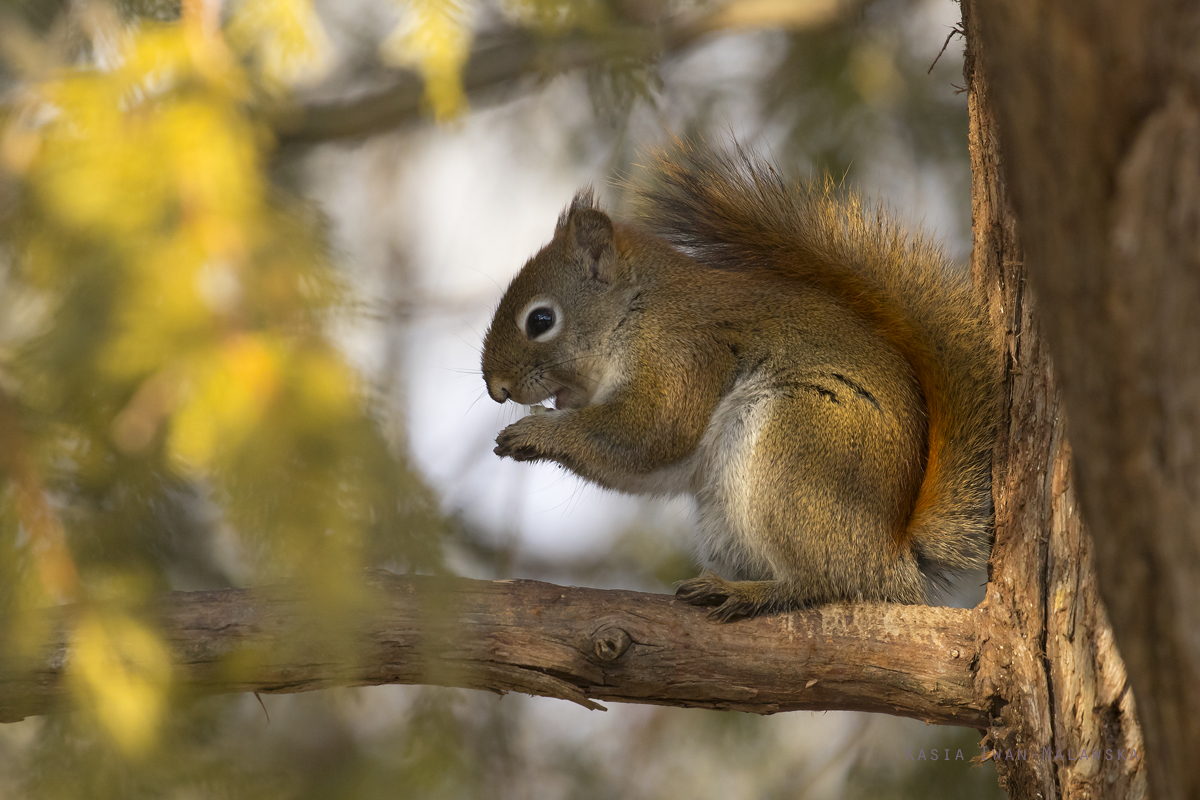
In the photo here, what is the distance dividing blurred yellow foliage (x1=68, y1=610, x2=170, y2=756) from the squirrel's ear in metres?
1.40

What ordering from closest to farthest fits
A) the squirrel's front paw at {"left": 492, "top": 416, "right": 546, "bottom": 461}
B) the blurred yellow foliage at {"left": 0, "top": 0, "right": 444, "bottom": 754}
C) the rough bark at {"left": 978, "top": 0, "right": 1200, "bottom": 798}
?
the rough bark at {"left": 978, "top": 0, "right": 1200, "bottom": 798}
the blurred yellow foliage at {"left": 0, "top": 0, "right": 444, "bottom": 754}
the squirrel's front paw at {"left": 492, "top": 416, "right": 546, "bottom": 461}

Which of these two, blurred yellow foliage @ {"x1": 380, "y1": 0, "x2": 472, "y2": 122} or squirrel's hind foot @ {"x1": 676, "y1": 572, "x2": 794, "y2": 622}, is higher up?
blurred yellow foliage @ {"x1": 380, "y1": 0, "x2": 472, "y2": 122}

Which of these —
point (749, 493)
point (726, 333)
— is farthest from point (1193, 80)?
point (726, 333)

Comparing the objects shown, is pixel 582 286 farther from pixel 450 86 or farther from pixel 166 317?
pixel 166 317

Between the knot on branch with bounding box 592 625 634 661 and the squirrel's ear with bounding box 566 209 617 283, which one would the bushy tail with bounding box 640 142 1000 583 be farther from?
the knot on branch with bounding box 592 625 634 661

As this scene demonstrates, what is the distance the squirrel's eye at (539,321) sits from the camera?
2258 mm

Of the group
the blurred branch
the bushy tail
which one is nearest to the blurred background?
the bushy tail

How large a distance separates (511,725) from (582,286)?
1.22 meters

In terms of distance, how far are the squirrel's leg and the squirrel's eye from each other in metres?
0.58

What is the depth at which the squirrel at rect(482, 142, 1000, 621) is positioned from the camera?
1.82m

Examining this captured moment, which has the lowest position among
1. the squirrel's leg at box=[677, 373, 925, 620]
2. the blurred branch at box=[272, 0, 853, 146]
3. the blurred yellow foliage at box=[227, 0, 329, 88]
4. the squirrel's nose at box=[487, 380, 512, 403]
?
the squirrel's leg at box=[677, 373, 925, 620]

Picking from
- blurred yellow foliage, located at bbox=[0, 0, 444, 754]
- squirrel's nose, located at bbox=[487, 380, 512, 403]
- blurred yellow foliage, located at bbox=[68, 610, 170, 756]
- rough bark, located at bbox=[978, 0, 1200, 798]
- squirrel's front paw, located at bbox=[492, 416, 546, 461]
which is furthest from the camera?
squirrel's nose, located at bbox=[487, 380, 512, 403]

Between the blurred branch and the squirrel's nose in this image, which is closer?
the squirrel's nose

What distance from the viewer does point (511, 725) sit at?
8.32 ft
